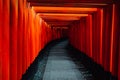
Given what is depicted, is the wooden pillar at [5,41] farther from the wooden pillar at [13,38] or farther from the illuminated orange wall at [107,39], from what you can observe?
the illuminated orange wall at [107,39]

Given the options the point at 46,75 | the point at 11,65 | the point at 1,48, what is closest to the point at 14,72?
the point at 11,65

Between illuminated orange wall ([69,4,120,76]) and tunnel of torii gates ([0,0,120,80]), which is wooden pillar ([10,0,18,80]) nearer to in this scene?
tunnel of torii gates ([0,0,120,80])

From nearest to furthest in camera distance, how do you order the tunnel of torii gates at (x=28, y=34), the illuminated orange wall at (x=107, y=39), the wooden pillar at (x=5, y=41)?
the wooden pillar at (x=5, y=41), the tunnel of torii gates at (x=28, y=34), the illuminated orange wall at (x=107, y=39)

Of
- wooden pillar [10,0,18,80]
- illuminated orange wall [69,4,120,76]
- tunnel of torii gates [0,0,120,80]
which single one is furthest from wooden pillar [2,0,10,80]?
illuminated orange wall [69,4,120,76]

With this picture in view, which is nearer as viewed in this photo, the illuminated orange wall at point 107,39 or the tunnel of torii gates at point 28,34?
the tunnel of torii gates at point 28,34

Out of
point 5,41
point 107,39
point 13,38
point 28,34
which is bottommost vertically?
point 107,39

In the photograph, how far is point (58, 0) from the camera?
9.80 meters

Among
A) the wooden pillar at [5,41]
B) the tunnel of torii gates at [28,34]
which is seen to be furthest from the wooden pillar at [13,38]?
the wooden pillar at [5,41]

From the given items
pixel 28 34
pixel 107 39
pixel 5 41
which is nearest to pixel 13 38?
pixel 5 41

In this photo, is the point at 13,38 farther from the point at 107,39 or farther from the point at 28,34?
the point at 107,39

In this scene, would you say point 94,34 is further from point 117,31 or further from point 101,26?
point 117,31

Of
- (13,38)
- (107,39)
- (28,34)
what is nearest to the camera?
(13,38)

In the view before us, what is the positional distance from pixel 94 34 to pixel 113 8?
4.45 metres

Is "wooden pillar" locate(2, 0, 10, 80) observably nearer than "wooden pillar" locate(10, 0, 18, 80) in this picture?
Yes
